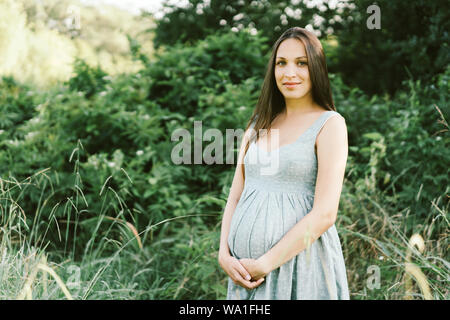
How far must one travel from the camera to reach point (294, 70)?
1882mm

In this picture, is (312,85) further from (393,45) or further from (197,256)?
(393,45)

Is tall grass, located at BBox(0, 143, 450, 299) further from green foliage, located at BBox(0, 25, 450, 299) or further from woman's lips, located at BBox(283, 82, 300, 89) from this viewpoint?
woman's lips, located at BBox(283, 82, 300, 89)

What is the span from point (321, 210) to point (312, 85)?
0.59 meters

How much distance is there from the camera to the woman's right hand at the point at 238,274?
1.75 m

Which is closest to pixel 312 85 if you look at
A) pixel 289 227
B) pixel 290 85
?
pixel 290 85

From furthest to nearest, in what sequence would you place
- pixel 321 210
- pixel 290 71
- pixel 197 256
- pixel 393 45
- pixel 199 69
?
pixel 393 45 → pixel 199 69 → pixel 197 256 → pixel 290 71 → pixel 321 210

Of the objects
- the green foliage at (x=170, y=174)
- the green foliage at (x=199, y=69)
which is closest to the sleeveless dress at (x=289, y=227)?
the green foliage at (x=170, y=174)

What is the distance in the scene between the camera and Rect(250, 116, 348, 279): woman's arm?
1.67 m

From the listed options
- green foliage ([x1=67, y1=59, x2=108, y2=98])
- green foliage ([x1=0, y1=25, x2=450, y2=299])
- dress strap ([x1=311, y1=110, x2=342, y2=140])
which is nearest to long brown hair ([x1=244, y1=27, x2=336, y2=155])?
dress strap ([x1=311, y1=110, x2=342, y2=140])

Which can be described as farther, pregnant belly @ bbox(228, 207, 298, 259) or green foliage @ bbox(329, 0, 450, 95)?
green foliage @ bbox(329, 0, 450, 95)

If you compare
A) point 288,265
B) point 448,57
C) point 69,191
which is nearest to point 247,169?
point 288,265

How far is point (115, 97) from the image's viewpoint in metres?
4.57

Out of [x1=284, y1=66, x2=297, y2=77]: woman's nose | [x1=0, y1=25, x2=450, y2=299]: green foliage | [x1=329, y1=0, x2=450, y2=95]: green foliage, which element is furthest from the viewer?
[x1=329, y1=0, x2=450, y2=95]: green foliage

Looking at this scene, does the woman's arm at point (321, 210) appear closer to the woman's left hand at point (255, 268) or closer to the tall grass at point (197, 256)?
the woman's left hand at point (255, 268)
